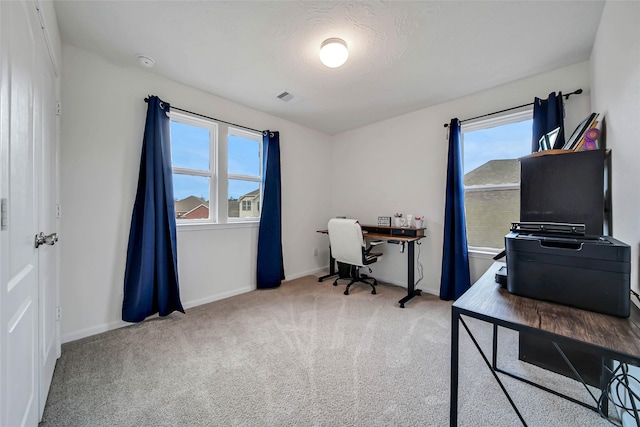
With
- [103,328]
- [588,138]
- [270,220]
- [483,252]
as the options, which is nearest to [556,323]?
[588,138]

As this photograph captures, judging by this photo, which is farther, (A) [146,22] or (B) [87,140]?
(B) [87,140]

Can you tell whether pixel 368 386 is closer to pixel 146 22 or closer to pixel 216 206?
pixel 216 206

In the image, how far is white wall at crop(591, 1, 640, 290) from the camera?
3.79 feet

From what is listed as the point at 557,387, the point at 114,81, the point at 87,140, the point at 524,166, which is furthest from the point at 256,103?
the point at 557,387

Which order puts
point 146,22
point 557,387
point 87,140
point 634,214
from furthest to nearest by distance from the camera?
point 87,140
point 146,22
point 557,387
point 634,214

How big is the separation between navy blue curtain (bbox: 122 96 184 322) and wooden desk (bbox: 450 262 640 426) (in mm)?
2518

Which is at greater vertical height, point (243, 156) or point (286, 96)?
point (286, 96)

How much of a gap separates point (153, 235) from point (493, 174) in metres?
3.71

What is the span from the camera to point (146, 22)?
5.80 feet

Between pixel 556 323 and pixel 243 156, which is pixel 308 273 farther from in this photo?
pixel 556 323

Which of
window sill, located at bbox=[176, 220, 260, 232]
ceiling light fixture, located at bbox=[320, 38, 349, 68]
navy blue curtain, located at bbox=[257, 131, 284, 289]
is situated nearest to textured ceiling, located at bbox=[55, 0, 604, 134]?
ceiling light fixture, located at bbox=[320, 38, 349, 68]

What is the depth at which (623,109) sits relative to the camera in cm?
132

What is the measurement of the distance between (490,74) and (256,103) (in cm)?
262

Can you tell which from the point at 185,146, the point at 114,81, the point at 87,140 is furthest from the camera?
the point at 185,146
